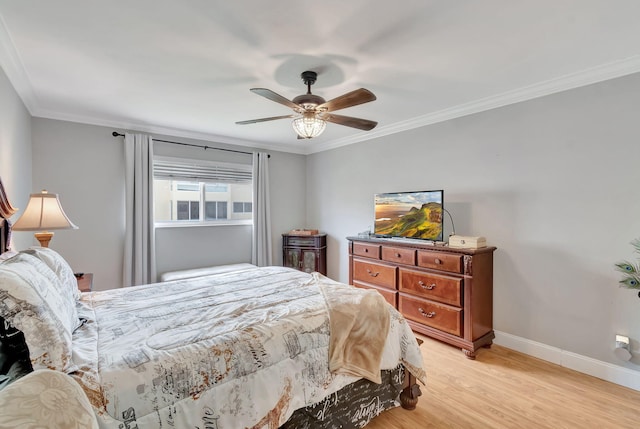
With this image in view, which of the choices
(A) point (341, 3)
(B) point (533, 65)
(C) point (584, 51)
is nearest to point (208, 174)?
(A) point (341, 3)

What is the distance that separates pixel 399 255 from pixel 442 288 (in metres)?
0.58

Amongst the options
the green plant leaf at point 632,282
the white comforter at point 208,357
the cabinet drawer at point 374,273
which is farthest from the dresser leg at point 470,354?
the green plant leaf at point 632,282

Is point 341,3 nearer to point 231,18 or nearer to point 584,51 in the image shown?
point 231,18

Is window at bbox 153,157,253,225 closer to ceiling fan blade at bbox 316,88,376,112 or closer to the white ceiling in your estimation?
the white ceiling

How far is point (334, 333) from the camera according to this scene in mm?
1783

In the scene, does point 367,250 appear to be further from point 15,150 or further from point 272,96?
point 15,150

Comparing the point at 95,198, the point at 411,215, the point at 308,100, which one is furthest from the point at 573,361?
the point at 95,198

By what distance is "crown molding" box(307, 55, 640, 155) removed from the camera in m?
2.32

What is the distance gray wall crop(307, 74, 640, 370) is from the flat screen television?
0.38 m

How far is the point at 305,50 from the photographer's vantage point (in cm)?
208

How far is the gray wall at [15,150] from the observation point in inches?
88.7

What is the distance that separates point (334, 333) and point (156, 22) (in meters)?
2.17

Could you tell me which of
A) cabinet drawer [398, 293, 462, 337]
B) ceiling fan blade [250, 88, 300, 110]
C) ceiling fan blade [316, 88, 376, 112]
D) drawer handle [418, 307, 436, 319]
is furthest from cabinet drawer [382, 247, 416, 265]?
ceiling fan blade [250, 88, 300, 110]

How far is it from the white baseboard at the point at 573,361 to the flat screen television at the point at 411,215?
4.00 ft
